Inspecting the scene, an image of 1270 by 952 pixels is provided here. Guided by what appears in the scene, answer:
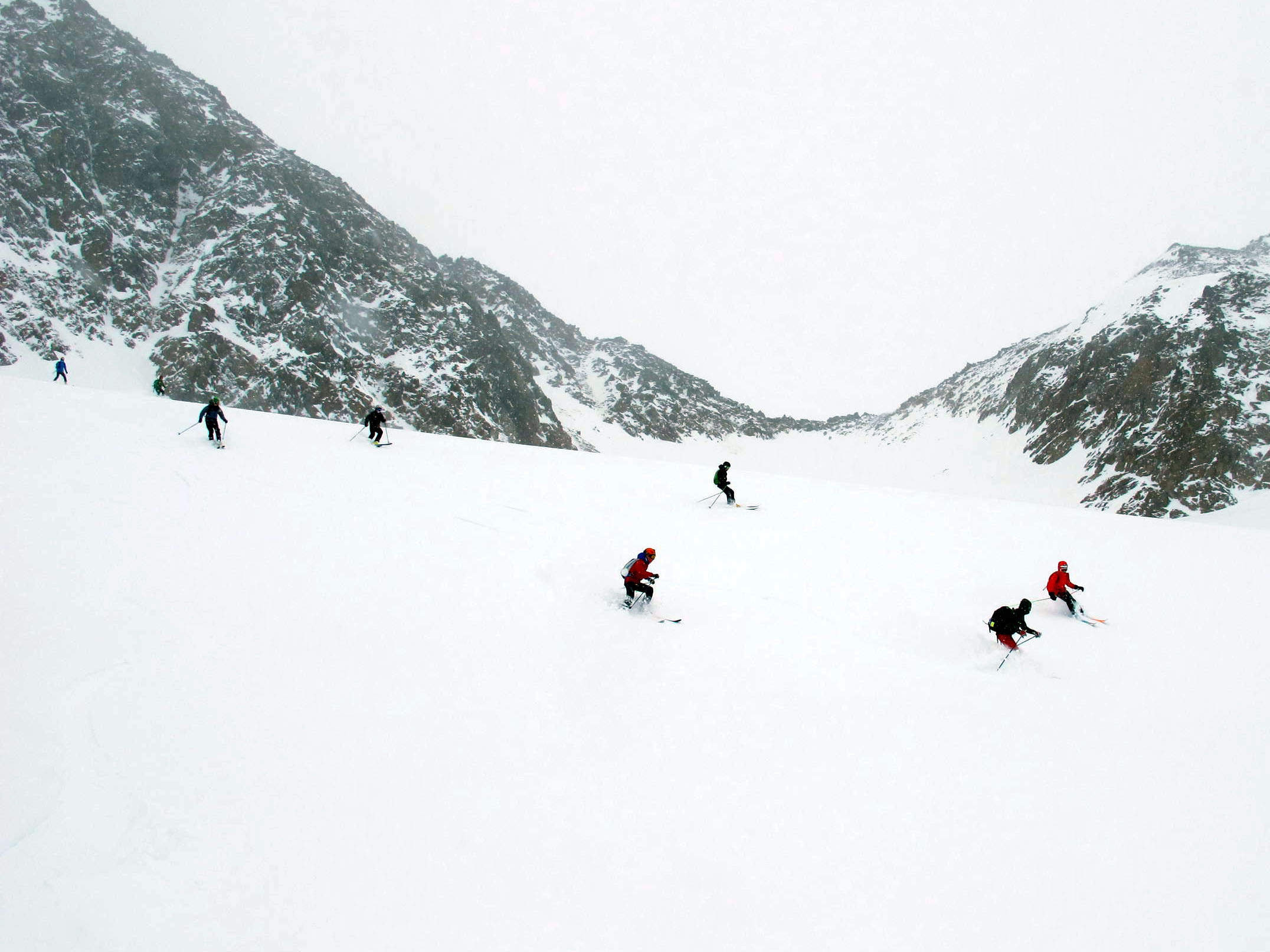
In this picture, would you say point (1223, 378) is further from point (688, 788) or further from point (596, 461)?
point (688, 788)

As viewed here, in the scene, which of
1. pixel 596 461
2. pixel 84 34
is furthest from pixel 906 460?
pixel 84 34

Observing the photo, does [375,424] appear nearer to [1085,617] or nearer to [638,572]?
[638,572]

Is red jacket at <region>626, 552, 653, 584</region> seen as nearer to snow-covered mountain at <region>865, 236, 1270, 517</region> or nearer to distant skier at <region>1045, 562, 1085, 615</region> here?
distant skier at <region>1045, 562, 1085, 615</region>

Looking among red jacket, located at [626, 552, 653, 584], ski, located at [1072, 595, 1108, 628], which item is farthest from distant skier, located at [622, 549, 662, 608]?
ski, located at [1072, 595, 1108, 628]

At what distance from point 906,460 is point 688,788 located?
92.7 m

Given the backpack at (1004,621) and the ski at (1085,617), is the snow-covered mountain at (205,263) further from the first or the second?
the ski at (1085,617)

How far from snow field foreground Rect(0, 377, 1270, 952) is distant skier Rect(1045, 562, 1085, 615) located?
0.45 metres

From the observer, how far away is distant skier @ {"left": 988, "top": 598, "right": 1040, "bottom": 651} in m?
8.50

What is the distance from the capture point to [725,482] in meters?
15.4

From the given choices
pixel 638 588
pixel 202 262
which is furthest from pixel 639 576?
pixel 202 262

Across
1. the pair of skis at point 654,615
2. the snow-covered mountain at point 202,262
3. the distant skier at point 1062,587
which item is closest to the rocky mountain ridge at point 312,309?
the snow-covered mountain at point 202,262

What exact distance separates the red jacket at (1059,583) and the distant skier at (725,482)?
7.38 meters

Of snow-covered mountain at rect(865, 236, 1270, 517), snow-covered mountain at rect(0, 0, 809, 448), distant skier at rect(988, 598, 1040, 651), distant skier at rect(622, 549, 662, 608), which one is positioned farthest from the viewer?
snow-covered mountain at rect(0, 0, 809, 448)

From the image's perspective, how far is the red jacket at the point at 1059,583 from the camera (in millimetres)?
10250
